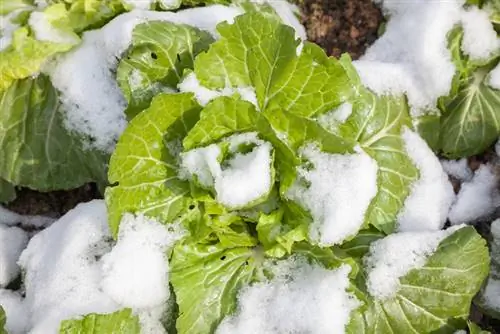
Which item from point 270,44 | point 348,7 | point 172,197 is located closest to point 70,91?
point 172,197

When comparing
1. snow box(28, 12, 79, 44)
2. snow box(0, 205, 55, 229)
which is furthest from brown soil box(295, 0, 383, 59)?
snow box(0, 205, 55, 229)

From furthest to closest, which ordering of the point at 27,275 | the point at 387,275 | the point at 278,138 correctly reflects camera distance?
the point at 27,275 → the point at 387,275 → the point at 278,138

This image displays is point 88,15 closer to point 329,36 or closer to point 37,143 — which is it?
point 37,143

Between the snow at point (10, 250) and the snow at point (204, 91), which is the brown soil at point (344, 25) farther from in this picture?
the snow at point (10, 250)

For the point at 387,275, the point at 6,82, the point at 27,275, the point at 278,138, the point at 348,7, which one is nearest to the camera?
the point at 278,138

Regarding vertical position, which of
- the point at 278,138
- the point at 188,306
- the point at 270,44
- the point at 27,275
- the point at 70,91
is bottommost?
the point at 27,275

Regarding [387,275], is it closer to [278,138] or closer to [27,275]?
[278,138]

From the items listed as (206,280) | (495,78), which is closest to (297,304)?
(206,280)

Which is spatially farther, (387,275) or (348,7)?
(348,7)
